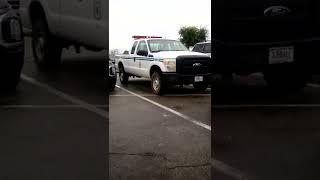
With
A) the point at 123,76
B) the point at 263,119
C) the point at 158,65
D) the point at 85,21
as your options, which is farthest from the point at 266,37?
the point at 158,65

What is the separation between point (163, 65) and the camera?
768 cm

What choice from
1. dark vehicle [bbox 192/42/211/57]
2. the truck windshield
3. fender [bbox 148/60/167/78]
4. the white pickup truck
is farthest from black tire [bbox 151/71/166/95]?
dark vehicle [bbox 192/42/211/57]

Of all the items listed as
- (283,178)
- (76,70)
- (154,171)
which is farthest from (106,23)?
(154,171)

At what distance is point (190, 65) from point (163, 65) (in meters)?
0.82

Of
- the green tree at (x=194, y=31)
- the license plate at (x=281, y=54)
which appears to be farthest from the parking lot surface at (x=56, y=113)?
the license plate at (x=281, y=54)

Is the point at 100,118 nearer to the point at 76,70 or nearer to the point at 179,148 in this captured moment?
the point at 76,70

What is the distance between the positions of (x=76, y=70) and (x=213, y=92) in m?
0.68

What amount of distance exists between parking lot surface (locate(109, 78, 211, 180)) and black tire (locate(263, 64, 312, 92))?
1.14m

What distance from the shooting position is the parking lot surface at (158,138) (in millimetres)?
3244

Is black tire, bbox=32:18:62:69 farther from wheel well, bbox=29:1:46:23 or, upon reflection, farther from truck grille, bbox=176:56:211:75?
truck grille, bbox=176:56:211:75

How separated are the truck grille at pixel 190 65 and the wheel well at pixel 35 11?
4.37m

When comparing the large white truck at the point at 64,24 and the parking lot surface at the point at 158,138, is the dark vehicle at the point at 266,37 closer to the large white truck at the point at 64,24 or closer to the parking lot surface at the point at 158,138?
the large white truck at the point at 64,24

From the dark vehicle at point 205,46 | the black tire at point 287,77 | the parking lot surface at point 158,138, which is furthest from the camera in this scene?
the parking lot surface at point 158,138

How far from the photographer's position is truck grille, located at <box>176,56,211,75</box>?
647 centimetres
